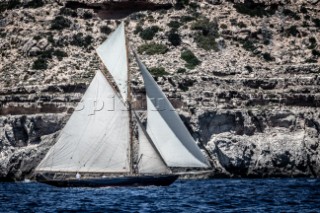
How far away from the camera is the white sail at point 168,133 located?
61156 millimetres

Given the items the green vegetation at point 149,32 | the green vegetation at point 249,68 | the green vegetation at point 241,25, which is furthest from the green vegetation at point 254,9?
the green vegetation at point 249,68

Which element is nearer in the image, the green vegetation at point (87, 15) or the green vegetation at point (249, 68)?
the green vegetation at point (249, 68)

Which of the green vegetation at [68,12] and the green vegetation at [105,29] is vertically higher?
the green vegetation at [68,12]

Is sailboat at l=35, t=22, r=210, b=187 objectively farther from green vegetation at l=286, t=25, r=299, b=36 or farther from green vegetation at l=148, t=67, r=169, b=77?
green vegetation at l=286, t=25, r=299, b=36

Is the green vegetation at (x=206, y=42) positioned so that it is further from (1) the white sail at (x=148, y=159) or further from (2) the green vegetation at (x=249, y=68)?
(1) the white sail at (x=148, y=159)

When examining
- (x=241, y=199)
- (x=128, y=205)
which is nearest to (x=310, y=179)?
(x=241, y=199)

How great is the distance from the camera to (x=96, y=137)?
6350 centimetres

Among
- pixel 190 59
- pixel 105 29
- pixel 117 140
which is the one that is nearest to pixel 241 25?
pixel 190 59

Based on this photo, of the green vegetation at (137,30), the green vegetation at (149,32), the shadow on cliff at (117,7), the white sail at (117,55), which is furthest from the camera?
the shadow on cliff at (117,7)

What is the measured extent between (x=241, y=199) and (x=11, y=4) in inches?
2201

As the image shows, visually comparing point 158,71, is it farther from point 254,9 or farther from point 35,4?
point 35,4

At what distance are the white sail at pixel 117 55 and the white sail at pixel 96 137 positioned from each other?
851mm

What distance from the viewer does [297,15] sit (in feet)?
327

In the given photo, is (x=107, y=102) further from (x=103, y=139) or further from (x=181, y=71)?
(x=181, y=71)
